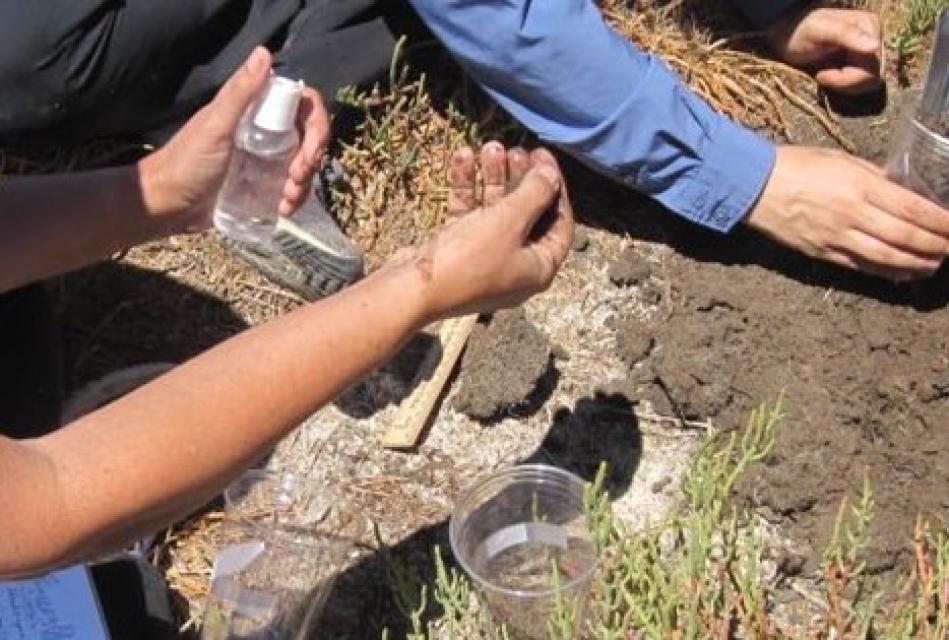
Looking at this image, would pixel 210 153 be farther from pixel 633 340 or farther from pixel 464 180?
pixel 633 340

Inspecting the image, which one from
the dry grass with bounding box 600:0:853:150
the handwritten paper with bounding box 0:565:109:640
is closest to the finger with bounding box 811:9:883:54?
the dry grass with bounding box 600:0:853:150

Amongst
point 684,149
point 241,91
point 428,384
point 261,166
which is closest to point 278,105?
point 241,91

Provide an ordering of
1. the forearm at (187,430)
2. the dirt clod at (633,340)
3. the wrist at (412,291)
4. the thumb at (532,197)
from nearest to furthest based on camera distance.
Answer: the forearm at (187,430) < the wrist at (412,291) < the thumb at (532,197) < the dirt clod at (633,340)

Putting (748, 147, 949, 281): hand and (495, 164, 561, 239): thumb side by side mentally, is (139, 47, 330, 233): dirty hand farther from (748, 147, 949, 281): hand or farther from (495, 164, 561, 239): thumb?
(748, 147, 949, 281): hand

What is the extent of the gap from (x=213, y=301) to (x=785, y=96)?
1060mm

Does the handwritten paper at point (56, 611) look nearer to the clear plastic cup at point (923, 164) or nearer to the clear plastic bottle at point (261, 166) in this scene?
the clear plastic bottle at point (261, 166)

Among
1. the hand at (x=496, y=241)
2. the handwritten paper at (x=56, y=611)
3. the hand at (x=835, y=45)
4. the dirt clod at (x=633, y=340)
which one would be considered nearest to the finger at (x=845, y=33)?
the hand at (x=835, y=45)

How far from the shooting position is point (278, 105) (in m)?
2.24

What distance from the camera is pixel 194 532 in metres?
2.50

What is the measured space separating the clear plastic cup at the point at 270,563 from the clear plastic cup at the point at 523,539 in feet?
0.80

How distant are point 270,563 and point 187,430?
78 cm

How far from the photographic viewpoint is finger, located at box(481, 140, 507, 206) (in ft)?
6.94

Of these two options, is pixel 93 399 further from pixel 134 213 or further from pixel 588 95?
pixel 588 95

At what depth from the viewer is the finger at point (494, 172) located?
6.94 feet
